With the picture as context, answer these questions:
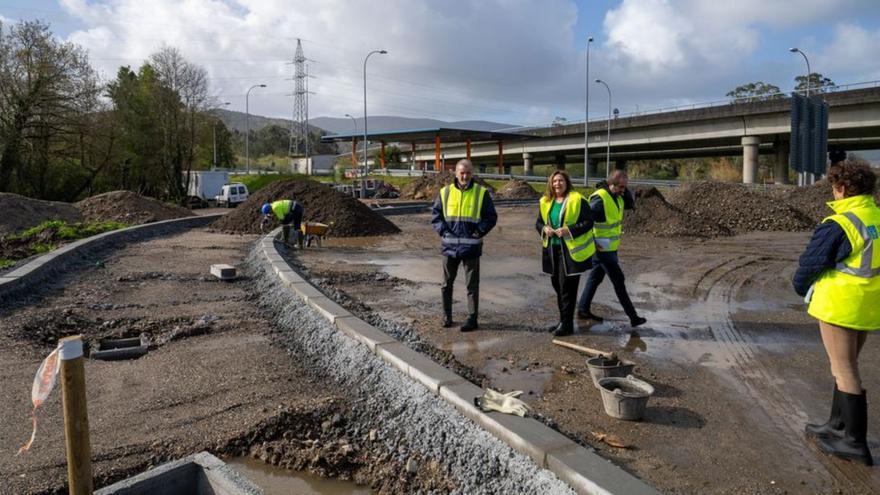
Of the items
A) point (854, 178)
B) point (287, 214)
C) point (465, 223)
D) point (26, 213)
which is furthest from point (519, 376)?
point (26, 213)

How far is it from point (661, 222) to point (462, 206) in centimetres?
1451

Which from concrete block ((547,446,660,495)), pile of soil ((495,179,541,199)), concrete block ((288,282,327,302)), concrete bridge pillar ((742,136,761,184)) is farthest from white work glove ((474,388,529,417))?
concrete bridge pillar ((742,136,761,184))

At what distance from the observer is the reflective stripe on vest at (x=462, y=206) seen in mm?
6434

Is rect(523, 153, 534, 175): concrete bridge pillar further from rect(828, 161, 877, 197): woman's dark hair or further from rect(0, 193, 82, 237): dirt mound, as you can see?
rect(828, 161, 877, 197): woman's dark hair

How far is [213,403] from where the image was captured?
4.79 meters

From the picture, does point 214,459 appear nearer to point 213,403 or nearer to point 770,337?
point 213,403

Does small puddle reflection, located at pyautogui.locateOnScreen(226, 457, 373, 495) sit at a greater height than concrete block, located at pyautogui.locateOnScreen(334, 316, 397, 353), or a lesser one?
lesser

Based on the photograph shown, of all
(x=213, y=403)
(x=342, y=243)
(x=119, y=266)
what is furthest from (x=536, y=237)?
(x=213, y=403)

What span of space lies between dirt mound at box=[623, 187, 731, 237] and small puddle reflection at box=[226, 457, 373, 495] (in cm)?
1658

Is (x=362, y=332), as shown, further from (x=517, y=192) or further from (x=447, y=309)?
(x=517, y=192)

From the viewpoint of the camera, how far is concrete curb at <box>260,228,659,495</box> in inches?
115

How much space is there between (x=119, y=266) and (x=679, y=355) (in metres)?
10.1

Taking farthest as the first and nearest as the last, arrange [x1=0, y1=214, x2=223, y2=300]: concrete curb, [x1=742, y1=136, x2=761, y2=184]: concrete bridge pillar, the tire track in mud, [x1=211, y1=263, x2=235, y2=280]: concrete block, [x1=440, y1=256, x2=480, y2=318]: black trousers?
[x1=742, y1=136, x2=761, y2=184]: concrete bridge pillar, [x1=211, y1=263, x2=235, y2=280]: concrete block, [x1=0, y1=214, x2=223, y2=300]: concrete curb, [x1=440, y1=256, x2=480, y2=318]: black trousers, the tire track in mud

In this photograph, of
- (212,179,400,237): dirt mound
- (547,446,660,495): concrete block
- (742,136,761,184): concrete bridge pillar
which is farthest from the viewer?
(742,136,761,184): concrete bridge pillar
